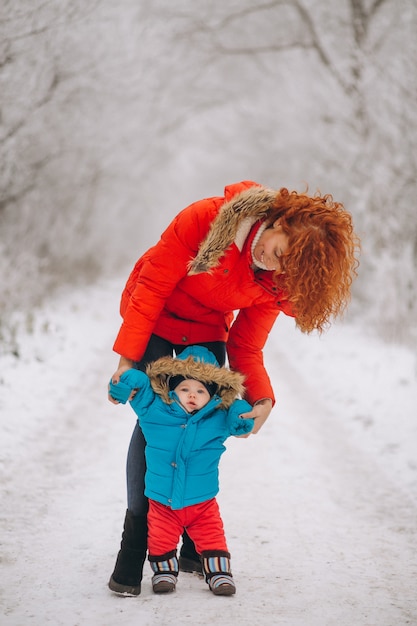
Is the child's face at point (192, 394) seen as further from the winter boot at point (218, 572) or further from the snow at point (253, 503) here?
the snow at point (253, 503)

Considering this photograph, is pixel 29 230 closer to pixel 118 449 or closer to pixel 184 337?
pixel 118 449

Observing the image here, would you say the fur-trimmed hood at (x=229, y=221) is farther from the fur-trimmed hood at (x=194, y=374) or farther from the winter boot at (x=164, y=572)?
the winter boot at (x=164, y=572)

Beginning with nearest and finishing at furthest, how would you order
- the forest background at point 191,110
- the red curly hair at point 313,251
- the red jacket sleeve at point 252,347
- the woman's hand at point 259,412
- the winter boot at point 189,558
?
the red curly hair at point 313,251, the woman's hand at point 259,412, the red jacket sleeve at point 252,347, the winter boot at point 189,558, the forest background at point 191,110

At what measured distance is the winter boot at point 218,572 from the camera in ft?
9.46

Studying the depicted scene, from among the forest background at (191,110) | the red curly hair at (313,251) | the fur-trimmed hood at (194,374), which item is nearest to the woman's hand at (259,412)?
the fur-trimmed hood at (194,374)

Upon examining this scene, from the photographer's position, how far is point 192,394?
2.99 metres

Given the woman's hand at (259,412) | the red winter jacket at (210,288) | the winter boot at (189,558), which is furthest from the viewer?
the winter boot at (189,558)

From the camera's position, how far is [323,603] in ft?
9.46

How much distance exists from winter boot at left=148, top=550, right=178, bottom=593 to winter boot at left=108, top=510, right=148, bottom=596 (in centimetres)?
7

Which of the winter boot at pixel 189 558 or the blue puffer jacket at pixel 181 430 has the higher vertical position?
the blue puffer jacket at pixel 181 430

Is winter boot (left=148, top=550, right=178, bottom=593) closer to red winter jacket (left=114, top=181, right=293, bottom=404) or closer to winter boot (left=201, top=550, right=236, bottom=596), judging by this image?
winter boot (left=201, top=550, right=236, bottom=596)

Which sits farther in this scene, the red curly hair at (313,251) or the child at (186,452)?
the child at (186,452)

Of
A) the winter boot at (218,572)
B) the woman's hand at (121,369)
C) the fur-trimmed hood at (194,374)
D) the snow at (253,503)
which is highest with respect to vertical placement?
the woman's hand at (121,369)

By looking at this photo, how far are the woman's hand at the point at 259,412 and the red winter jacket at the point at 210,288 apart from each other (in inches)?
1.4
